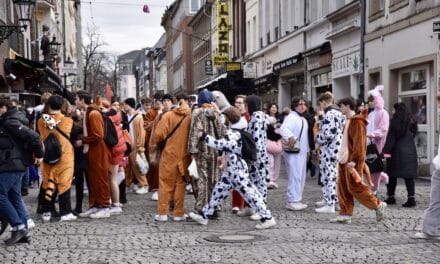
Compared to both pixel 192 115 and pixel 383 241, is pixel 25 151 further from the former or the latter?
pixel 383 241

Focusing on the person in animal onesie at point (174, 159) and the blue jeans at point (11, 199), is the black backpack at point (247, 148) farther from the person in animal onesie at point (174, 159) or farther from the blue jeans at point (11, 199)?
the blue jeans at point (11, 199)

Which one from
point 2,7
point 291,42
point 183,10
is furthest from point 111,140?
point 183,10

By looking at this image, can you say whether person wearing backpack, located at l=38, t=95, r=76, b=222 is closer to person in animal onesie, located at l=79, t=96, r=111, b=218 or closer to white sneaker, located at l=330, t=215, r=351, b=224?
person in animal onesie, located at l=79, t=96, r=111, b=218

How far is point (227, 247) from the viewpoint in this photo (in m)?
8.30

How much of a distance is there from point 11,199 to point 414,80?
481 inches

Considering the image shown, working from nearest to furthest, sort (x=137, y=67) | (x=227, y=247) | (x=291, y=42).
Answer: (x=227, y=247), (x=291, y=42), (x=137, y=67)

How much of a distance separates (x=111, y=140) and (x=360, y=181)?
12.1 ft

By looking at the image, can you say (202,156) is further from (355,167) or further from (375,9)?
(375,9)

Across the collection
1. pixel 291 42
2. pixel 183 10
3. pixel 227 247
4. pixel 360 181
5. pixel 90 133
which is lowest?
pixel 227 247

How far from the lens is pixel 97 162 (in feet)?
34.6

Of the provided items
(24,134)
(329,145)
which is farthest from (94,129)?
(329,145)

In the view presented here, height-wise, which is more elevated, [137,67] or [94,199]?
[137,67]

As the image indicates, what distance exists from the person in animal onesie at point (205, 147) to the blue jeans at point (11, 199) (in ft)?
8.07

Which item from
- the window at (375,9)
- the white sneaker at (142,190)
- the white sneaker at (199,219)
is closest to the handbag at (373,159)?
the white sneaker at (199,219)
